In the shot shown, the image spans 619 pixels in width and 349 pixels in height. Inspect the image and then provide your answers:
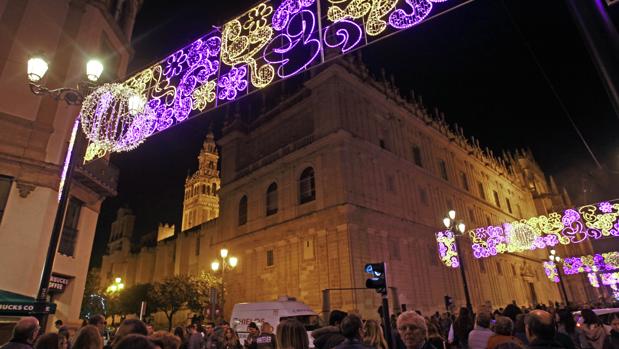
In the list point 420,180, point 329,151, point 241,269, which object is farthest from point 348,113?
point 241,269

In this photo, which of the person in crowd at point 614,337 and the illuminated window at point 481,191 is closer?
the person in crowd at point 614,337

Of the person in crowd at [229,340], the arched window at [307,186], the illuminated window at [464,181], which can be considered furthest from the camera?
the illuminated window at [464,181]

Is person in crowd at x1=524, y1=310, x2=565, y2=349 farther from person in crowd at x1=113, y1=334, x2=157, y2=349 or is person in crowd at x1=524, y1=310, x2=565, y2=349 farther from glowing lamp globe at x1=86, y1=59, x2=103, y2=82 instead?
glowing lamp globe at x1=86, y1=59, x2=103, y2=82

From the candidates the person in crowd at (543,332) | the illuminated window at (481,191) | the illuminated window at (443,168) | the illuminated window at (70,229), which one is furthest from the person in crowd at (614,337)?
the illuminated window at (481,191)

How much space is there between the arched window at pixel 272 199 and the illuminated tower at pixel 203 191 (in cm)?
4740

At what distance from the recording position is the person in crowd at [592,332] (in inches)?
236

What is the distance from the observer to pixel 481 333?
541 cm

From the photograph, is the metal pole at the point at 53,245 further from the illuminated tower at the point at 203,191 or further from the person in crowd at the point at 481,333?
the illuminated tower at the point at 203,191

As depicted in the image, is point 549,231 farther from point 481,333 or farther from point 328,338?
point 328,338

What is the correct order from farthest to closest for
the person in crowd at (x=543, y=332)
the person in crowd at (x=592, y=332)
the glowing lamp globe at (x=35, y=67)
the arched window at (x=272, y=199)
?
the arched window at (x=272, y=199) < the glowing lamp globe at (x=35, y=67) < the person in crowd at (x=592, y=332) < the person in crowd at (x=543, y=332)

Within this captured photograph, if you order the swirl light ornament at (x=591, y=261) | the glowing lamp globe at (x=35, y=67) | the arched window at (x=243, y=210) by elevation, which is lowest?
the swirl light ornament at (x=591, y=261)

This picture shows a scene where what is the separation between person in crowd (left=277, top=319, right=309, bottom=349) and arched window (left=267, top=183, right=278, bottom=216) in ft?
84.0

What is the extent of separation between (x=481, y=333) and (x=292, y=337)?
3314 millimetres

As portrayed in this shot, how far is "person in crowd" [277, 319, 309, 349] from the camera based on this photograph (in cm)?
369
